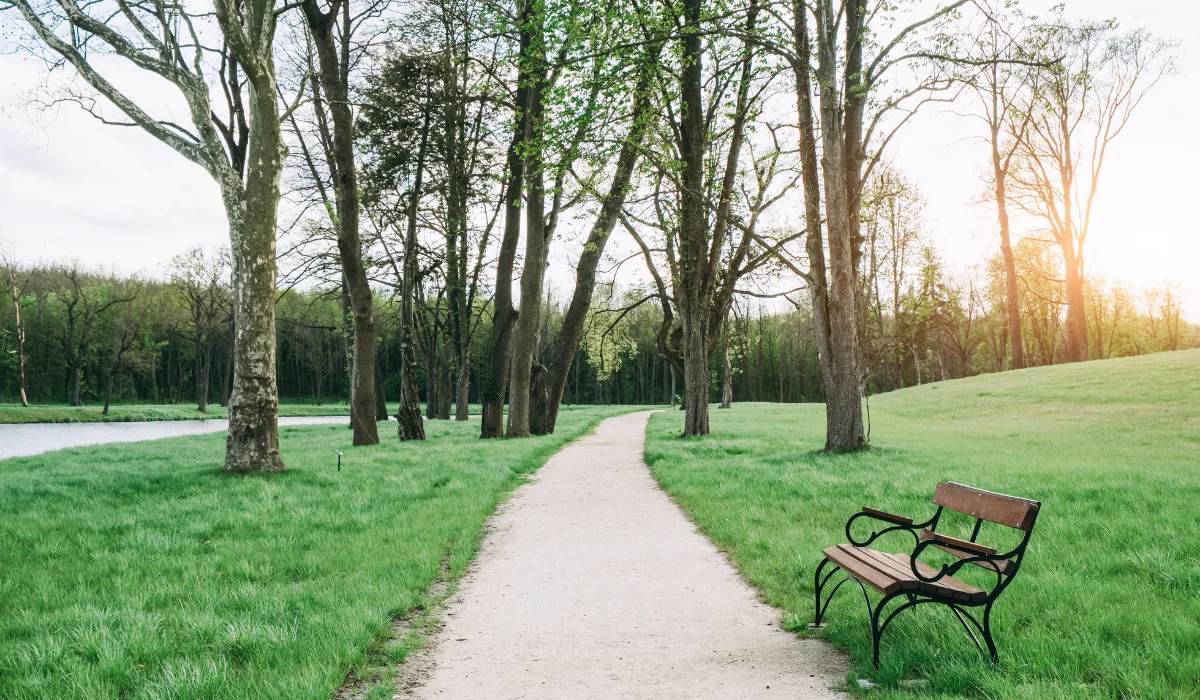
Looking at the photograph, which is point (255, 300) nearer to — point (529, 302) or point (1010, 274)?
point (529, 302)

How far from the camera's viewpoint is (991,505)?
3791mm

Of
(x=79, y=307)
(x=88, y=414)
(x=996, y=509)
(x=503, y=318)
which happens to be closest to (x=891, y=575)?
(x=996, y=509)

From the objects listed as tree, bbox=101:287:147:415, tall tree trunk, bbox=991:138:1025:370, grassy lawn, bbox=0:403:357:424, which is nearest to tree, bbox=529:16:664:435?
grassy lawn, bbox=0:403:357:424

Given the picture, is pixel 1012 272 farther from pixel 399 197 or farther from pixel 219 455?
pixel 219 455

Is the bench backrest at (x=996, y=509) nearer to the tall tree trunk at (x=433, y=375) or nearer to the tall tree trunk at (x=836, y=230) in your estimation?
the tall tree trunk at (x=836, y=230)

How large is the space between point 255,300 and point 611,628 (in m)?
8.67

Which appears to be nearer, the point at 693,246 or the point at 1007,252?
the point at 693,246

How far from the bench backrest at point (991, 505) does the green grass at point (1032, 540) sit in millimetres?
665

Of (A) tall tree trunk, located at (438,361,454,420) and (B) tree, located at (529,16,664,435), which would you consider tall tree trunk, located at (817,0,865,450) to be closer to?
(B) tree, located at (529,16,664,435)

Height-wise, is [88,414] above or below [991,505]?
below

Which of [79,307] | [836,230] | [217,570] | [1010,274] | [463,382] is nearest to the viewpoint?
[217,570]

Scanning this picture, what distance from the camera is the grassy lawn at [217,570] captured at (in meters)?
3.45

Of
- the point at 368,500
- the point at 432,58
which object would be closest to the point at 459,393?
the point at 432,58

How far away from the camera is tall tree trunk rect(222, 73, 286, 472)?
1050 centimetres
